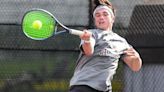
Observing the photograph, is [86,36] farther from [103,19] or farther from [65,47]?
[65,47]

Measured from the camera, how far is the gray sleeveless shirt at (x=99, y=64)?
335cm

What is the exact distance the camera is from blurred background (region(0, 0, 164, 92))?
5457mm

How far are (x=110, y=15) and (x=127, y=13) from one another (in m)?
2.02

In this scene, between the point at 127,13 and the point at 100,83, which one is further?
the point at 127,13

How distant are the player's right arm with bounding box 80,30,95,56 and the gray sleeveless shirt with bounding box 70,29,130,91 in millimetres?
95

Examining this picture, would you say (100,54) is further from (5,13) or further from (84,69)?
(5,13)

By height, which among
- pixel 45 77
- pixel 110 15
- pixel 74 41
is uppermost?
pixel 110 15

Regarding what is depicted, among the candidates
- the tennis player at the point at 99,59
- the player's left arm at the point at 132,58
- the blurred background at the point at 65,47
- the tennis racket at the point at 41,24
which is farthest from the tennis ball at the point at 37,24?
the blurred background at the point at 65,47

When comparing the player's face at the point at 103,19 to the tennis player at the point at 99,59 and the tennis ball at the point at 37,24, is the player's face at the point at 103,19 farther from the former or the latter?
the tennis ball at the point at 37,24

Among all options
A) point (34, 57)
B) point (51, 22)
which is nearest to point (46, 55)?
point (34, 57)

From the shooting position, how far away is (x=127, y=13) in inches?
217

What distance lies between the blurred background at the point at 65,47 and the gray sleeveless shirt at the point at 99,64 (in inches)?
80.9

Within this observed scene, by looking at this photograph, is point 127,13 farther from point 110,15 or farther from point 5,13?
point 110,15

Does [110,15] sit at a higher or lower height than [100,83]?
higher
